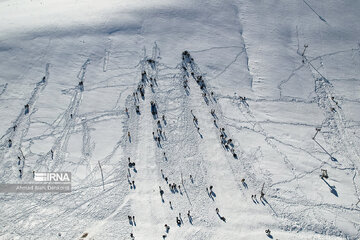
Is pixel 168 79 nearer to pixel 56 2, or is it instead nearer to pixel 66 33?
pixel 66 33

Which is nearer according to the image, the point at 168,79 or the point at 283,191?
the point at 283,191

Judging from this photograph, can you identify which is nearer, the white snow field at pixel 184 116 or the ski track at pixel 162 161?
the ski track at pixel 162 161

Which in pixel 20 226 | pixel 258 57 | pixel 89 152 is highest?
pixel 258 57

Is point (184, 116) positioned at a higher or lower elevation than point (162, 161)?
higher

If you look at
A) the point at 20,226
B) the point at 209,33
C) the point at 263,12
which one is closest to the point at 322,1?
the point at 263,12

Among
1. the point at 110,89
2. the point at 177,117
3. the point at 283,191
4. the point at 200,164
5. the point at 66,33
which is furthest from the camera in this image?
the point at 66,33

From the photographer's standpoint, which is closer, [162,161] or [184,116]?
[162,161]

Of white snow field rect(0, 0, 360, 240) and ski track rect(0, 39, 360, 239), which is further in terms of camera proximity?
white snow field rect(0, 0, 360, 240)

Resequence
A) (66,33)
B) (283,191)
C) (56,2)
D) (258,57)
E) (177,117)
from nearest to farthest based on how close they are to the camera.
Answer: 1. (283,191)
2. (177,117)
3. (258,57)
4. (66,33)
5. (56,2)
